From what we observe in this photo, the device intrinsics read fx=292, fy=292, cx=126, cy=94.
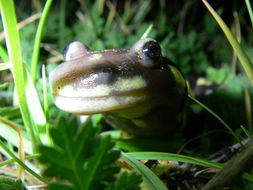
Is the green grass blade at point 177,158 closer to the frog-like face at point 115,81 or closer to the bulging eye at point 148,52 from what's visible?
the frog-like face at point 115,81

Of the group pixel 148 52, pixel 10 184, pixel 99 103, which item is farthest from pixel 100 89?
pixel 10 184

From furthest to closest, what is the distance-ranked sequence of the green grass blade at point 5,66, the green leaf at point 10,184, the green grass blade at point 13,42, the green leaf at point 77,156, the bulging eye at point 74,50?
the bulging eye at point 74,50
the green grass blade at point 5,66
the green grass blade at point 13,42
the green leaf at point 10,184
the green leaf at point 77,156

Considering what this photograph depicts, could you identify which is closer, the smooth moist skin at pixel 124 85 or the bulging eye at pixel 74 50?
the smooth moist skin at pixel 124 85

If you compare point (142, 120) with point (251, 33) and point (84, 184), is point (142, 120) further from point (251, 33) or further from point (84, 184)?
point (251, 33)

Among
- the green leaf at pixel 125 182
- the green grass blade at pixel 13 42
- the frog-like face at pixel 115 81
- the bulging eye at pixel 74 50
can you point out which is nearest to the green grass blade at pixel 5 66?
the green grass blade at pixel 13 42

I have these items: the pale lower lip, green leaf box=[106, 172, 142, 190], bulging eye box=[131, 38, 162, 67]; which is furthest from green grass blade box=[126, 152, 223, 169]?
bulging eye box=[131, 38, 162, 67]

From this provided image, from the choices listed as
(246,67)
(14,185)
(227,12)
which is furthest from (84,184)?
(227,12)

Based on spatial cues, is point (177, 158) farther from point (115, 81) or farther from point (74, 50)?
point (74, 50)
